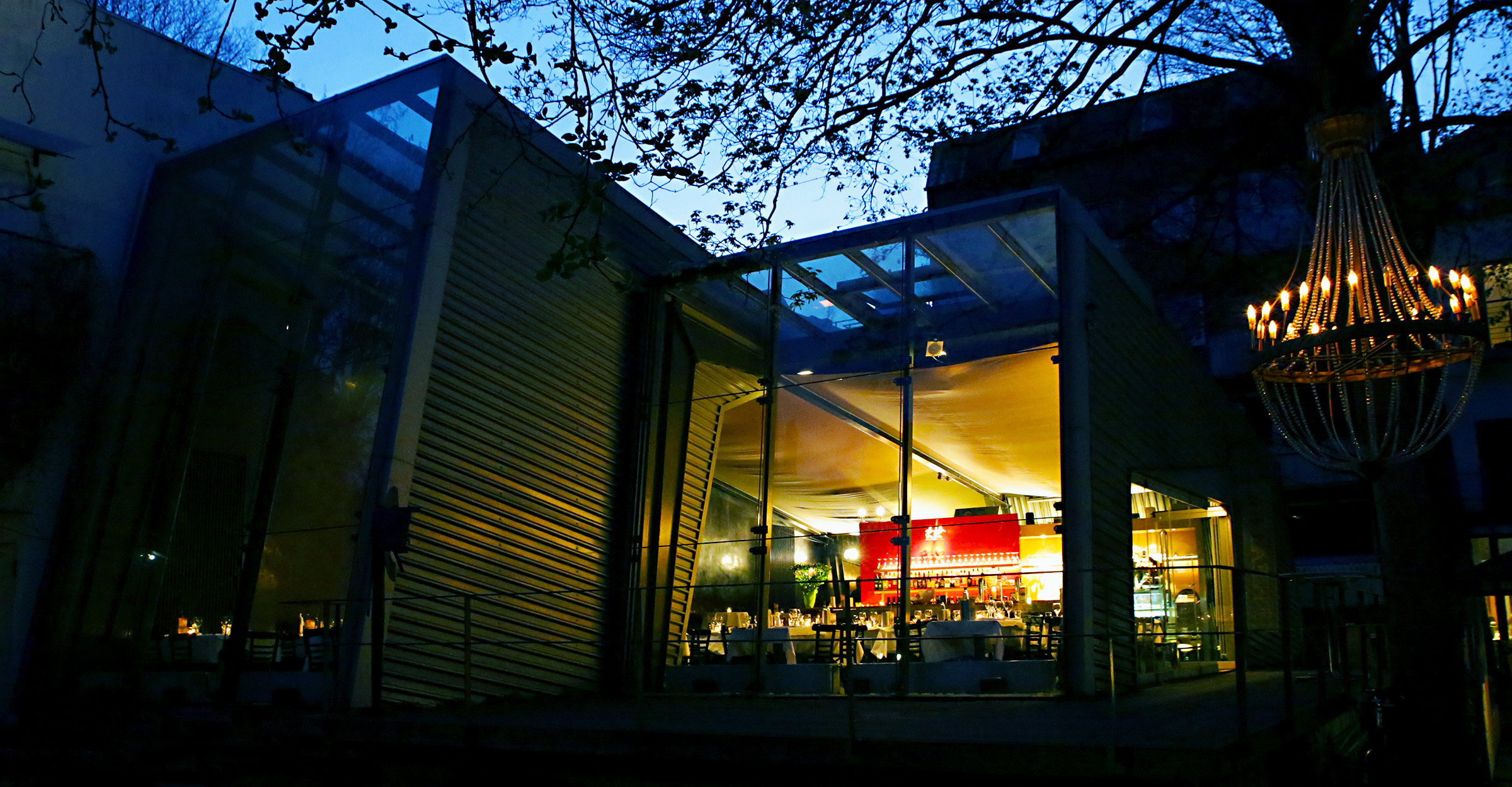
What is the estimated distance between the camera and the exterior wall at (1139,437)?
32.0ft

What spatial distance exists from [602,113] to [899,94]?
2473 millimetres

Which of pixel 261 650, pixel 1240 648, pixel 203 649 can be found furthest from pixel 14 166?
pixel 1240 648

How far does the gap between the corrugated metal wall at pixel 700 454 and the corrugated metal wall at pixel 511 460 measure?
0.80 metres

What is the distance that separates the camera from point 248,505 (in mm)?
10086

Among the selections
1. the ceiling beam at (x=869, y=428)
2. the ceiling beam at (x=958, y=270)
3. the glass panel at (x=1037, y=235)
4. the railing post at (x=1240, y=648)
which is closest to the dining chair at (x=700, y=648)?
the ceiling beam at (x=869, y=428)

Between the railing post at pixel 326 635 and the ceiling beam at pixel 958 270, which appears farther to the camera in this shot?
the ceiling beam at pixel 958 270

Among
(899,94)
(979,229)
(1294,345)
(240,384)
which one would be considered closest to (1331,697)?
(1294,345)

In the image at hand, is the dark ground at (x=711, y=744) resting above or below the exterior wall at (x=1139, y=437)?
below

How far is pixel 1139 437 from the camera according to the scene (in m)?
11.2

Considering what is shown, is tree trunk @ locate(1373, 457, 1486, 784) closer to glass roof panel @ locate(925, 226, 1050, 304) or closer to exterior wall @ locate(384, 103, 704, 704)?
glass roof panel @ locate(925, 226, 1050, 304)

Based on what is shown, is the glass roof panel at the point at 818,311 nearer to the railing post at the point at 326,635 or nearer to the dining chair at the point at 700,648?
the dining chair at the point at 700,648

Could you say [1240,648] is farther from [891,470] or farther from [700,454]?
[700,454]

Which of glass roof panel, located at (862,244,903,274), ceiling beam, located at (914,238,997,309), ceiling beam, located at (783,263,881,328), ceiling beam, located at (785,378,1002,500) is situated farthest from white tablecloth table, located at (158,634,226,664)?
ceiling beam, located at (914,238,997,309)

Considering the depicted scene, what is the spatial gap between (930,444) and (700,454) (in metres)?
2.52
